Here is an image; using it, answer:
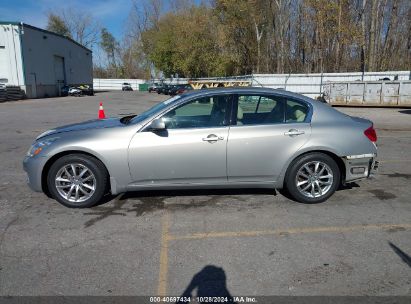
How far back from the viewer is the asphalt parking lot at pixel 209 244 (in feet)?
10.2

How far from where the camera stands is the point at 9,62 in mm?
36781

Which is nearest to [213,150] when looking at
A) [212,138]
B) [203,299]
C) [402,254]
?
[212,138]

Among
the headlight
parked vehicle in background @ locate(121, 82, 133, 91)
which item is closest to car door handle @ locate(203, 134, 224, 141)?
the headlight

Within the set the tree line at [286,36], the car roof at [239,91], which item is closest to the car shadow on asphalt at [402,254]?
the car roof at [239,91]

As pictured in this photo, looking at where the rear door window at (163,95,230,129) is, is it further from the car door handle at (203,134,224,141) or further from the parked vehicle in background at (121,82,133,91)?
the parked vehicle in background at (121,82,133,91)

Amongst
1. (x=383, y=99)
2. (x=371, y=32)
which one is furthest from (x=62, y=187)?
(x=371, y=32)

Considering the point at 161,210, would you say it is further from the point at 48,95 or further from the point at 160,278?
the point at 48,95

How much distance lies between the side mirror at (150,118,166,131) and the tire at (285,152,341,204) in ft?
5.94

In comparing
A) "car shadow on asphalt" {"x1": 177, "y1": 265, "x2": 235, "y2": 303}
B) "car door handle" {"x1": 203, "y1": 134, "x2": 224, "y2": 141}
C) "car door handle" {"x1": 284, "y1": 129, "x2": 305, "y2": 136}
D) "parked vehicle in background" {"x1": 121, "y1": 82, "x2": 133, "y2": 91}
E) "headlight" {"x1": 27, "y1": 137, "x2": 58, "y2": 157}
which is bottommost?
"car shadow on asphalt" {"x1": 177, "y1": 265, "x2": 235, "y2": 303}

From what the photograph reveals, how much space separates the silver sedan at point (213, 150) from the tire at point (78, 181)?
→ 13 mm

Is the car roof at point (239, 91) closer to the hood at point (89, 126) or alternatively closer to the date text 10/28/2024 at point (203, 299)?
the hood at point (89, 126)

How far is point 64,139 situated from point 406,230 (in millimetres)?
4336

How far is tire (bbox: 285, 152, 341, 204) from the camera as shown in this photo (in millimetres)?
4879

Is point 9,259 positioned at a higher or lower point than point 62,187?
lower
